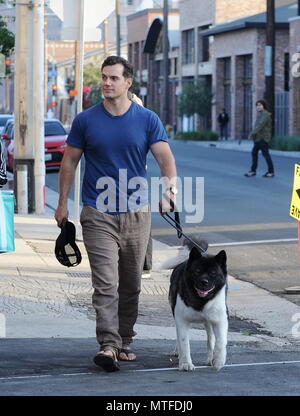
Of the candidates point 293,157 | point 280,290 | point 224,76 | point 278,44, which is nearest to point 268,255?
point 280,290

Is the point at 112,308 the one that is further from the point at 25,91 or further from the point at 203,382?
the point at 25,91

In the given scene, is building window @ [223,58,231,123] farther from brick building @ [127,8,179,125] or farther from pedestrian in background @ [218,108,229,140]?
brick building @ [127,8,179,125]

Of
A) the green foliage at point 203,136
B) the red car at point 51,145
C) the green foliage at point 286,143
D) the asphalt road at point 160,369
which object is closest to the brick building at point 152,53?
the green foliage at point 203,136

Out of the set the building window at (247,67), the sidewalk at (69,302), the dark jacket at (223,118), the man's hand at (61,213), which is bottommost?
the sidewalk at (69,302)

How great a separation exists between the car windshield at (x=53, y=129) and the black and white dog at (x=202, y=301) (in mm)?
25755

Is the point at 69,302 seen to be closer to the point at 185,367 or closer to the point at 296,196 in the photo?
the point at 296,196

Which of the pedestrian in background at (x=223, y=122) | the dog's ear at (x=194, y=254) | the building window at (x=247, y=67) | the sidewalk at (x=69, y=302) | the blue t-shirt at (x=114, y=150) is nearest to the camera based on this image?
the dog's ear at (x=194, y=254)

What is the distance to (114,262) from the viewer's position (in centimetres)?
787

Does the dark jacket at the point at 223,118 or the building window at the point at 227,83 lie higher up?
the building window at the point at 227,83

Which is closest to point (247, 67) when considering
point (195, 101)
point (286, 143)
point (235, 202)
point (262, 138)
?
point (195, 101)

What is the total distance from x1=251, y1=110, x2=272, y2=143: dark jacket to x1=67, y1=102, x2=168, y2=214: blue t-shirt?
809 inches

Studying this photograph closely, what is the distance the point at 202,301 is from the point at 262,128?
2123 centimetres

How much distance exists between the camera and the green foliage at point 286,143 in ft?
136

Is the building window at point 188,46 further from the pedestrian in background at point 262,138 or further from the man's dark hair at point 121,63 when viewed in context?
the man's dark hair at point 121,63
